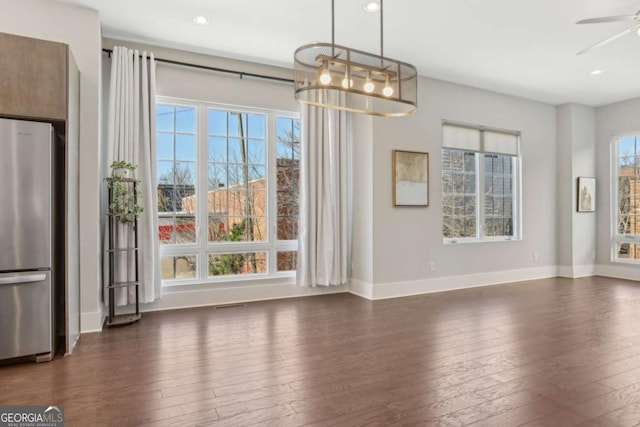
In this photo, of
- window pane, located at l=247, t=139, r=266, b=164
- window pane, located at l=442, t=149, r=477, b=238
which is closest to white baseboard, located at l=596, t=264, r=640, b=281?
window pane, located at l=442, t=149, r=477, b=238

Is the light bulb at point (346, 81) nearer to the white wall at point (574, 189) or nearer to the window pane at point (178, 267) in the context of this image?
the window pane at point (178, 267)

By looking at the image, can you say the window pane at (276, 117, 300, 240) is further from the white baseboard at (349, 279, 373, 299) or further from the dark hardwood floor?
the dark hardwood floor

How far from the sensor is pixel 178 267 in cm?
460

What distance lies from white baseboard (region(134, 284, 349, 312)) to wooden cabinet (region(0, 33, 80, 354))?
1066 millimetres

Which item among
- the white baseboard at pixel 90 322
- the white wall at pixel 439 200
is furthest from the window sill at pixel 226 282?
the white wall at pixel 439 200

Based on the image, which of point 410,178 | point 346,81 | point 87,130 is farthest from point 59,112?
point 410,178

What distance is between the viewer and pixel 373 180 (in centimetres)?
510

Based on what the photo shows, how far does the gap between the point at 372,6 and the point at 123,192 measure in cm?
307

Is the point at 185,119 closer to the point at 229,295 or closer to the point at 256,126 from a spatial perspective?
the point at 256,126

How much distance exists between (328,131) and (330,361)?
10.5ft

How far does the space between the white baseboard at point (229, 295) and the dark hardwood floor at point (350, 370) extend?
24cm

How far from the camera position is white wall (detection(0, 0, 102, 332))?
3.60 metres

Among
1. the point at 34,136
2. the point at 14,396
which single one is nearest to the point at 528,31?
the point at 34,136

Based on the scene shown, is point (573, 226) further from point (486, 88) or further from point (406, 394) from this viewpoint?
point (406, 394)
